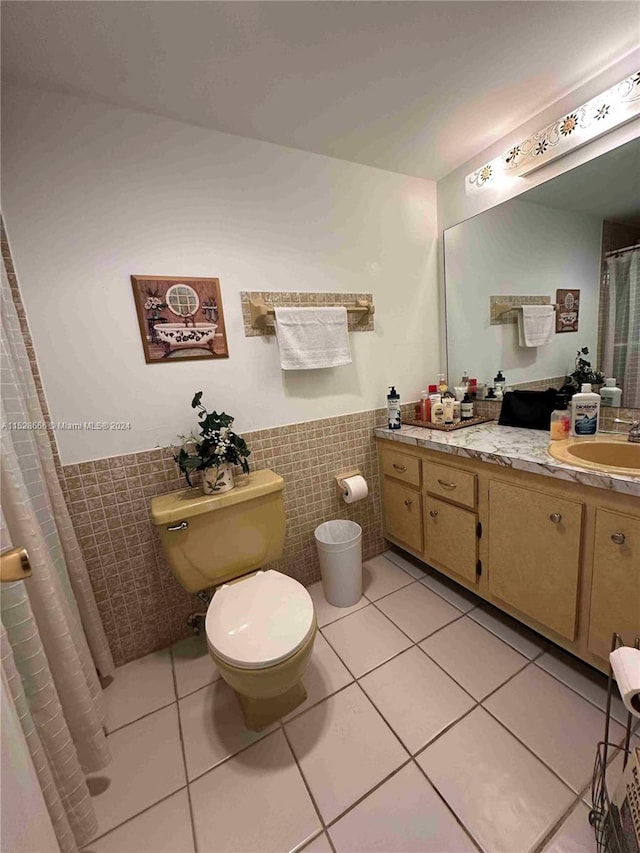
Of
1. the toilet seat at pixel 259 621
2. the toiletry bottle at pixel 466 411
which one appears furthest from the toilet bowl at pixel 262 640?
the toiletry bottle at pixel 466 411

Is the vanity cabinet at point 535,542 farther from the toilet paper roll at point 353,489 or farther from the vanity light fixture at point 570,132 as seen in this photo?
the vanity light fixture at point 570,132

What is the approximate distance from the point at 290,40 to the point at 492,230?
1.25 meters

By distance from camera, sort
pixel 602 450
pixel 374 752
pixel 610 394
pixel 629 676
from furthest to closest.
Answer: pixel 610 394
pixel 602 450
pixel 374 752
pixel 629 676

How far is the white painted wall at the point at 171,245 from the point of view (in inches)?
46.8

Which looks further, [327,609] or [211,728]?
[327,609]

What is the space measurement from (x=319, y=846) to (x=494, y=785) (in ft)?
1.69

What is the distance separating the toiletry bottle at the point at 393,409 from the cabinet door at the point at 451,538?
44 centimetres

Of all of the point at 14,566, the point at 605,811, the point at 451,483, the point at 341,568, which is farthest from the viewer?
the point at 341,568

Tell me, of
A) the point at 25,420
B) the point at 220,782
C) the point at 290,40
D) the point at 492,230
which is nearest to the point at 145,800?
the point at 220,782

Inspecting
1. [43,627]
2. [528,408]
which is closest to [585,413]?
[528,408]

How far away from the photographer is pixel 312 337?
5.32 feet

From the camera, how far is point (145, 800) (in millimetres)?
1010

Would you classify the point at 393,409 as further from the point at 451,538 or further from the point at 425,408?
the point at 451,538

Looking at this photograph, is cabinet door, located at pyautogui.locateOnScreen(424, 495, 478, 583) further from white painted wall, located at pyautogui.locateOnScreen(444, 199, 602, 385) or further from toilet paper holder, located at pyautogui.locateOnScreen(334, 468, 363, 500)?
white painted wall, located at pyautogui.locateOnScreen(444, 199, 602, 385)
